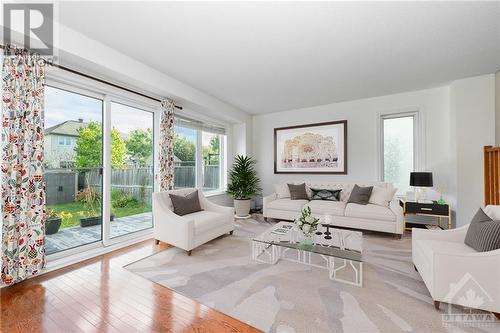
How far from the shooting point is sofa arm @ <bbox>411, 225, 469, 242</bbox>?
7.28ft

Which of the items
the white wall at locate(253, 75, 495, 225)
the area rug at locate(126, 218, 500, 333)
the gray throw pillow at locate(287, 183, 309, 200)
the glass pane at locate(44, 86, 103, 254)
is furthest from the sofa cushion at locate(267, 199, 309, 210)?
the glass pane at locate(44, 86, 103, 254)

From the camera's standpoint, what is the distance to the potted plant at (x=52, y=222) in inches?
105

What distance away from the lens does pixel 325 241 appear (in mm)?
2578

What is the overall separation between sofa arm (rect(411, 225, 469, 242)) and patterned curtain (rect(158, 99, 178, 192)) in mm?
3708

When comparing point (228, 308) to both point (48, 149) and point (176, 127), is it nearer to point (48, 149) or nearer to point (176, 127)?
point (48, 149)

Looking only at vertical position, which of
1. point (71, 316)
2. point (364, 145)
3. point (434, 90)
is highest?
point (434, 90)

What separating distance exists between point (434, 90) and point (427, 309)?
4093 mm

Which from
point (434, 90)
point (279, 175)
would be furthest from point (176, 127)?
point (434, 90)

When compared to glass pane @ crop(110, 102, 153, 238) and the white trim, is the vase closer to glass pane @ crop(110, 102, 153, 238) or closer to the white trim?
the white trim

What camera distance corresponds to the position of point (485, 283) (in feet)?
5.37

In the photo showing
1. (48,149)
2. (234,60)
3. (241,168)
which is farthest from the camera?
(241,168)

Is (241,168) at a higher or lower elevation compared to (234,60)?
lower

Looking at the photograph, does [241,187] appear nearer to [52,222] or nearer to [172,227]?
[172,227]

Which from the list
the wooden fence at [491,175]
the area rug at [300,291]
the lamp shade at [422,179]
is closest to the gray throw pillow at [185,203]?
the area rug at [300,291]
